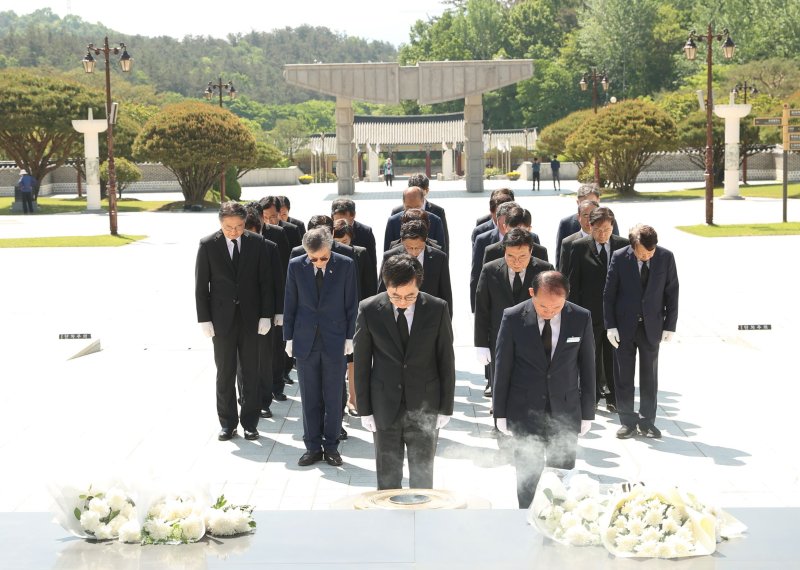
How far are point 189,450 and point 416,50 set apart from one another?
340 ft

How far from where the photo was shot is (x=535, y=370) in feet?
22.6

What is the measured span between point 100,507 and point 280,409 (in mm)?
6598

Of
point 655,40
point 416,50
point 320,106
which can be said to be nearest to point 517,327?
point 655,40

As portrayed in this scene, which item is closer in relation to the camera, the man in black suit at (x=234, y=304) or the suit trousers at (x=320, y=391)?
the suit trousers at (x=320, y=391)

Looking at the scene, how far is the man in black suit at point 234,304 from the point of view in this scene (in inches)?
385

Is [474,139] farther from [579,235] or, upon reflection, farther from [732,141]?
[579,235]

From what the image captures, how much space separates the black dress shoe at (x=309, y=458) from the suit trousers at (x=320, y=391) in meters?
0.04

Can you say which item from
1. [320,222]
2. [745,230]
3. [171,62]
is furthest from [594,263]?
[171,62]

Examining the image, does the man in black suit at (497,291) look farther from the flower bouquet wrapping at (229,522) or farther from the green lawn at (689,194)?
the green lawn at (689,194)

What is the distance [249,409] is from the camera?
997 centimetres

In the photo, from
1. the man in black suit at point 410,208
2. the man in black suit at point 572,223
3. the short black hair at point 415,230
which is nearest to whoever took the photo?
the short black hair at point 415,230

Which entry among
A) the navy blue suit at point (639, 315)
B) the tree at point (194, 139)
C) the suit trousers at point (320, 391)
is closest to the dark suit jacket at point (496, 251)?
the navy blue suit at point (639, 315)

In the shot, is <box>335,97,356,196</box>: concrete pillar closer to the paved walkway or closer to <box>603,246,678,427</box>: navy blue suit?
the paved walkway

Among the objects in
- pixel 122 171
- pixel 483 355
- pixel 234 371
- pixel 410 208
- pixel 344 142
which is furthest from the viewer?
pixel 344 142
